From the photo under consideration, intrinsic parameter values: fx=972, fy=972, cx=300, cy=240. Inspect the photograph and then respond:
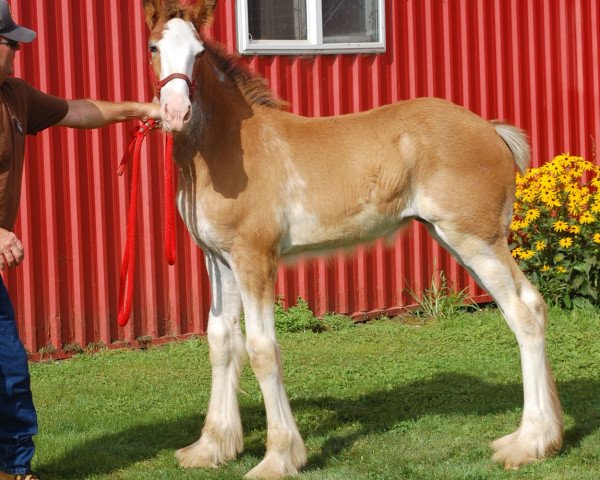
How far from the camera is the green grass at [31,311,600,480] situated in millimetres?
5250

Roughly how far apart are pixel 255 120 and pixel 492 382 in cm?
271

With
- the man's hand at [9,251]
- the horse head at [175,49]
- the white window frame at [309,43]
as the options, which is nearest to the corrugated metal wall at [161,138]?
the white window frame at [309,43]

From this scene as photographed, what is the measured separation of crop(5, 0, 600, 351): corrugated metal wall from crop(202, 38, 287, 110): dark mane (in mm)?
2133

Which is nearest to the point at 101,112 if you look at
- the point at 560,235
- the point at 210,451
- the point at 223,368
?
the point at 223,368

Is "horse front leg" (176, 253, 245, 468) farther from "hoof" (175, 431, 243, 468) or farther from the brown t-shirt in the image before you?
the brown t-shirt

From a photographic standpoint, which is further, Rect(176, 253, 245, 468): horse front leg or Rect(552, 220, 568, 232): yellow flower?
Rect(552, 220, 568, 232): yellow flower

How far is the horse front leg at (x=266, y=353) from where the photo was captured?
505 centimetres

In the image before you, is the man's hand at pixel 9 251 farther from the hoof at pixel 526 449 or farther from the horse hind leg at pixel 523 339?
the hoof at pixel 526 449

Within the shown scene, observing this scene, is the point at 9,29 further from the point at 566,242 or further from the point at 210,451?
the point at 566,242

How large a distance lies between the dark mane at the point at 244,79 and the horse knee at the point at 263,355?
1333 millimetres

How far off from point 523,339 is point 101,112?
2.61 m

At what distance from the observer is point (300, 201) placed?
527 centimetres

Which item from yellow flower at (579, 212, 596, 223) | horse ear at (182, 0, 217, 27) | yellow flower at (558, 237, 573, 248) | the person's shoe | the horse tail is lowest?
the person's shoe

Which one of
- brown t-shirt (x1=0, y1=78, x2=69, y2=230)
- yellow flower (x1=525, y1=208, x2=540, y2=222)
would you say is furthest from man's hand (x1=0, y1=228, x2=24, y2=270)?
yellow flower (x1=525, y1=208, x2=540, y2=222)
